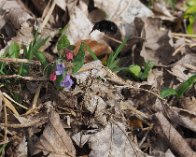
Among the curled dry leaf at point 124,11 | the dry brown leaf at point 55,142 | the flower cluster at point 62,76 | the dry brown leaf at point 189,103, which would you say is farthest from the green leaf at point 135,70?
→ the dry brown leaf at point 55,142

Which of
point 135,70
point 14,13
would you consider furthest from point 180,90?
point 14,13

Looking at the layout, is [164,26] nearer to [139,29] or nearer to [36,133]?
[139,29]

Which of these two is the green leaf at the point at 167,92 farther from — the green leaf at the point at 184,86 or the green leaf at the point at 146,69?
the green leaf at the point at 146,69

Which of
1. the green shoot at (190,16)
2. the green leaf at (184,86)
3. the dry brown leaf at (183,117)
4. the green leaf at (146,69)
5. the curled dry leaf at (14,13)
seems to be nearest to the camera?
the dry brown leaf at (183,117)

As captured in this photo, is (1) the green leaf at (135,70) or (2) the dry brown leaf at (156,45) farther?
(2) the dry brown leaf at (156,45)

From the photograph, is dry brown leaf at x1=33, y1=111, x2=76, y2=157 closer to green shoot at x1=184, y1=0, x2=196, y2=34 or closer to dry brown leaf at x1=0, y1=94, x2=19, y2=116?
dry brown leaf at x1=0, y1=94, x2=19, y2=116

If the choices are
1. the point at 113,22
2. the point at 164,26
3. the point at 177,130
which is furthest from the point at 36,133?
the point at 164,26

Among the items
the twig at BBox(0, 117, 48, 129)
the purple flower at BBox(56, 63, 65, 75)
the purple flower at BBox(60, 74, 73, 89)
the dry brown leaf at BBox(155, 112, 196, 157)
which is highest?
the purple flower at BBox(56, 63, 65, 75)

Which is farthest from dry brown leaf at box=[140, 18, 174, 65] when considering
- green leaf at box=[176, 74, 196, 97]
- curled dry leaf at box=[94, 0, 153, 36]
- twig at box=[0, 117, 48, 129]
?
twig at box=[0, 117, 48, 129]
